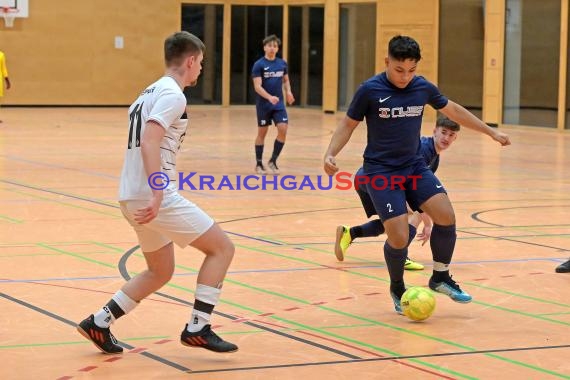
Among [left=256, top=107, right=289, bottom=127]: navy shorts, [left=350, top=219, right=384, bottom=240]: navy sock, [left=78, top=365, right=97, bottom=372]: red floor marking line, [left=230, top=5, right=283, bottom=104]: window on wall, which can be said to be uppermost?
[left=230, top=5, right=283, bottom=104]: window on wall

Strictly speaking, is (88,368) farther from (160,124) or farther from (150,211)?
(160,124)

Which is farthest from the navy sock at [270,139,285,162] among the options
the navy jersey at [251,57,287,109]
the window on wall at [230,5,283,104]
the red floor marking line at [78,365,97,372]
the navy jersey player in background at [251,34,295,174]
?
the window on wall at [230,5,283,104]

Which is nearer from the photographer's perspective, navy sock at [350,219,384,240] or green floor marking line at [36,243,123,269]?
green floor marking line at [36,243,123,269]

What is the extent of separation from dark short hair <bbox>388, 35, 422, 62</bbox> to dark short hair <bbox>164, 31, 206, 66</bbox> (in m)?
1.52

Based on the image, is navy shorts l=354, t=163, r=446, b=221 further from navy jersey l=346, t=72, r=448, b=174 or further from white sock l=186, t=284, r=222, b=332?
white sock l=186, t=284, r=222, b=332

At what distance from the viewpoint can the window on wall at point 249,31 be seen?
34938 mm

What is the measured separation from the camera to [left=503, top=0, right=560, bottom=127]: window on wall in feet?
85.6

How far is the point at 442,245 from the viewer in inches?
286

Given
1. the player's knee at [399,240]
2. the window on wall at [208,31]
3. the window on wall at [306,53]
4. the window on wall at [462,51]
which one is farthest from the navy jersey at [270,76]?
the window on wall at [208,31]

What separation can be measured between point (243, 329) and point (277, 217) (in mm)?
5183

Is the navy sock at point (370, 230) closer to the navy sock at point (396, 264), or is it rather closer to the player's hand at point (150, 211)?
the navy sock at point (396, 264)

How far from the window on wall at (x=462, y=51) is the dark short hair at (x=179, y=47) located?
76.4ft

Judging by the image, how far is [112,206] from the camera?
1245 centimetres

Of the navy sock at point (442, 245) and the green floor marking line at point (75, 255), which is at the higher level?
the navy sock at point (442, 245)
